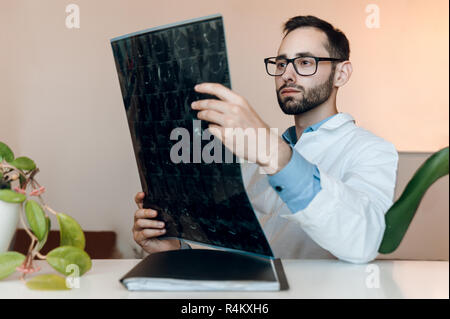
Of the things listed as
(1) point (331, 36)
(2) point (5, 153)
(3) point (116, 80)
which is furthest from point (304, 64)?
(3) point (116, 80)

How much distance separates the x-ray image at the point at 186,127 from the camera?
66cm

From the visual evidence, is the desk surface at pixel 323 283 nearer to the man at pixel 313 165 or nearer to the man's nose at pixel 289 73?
the man at pixel 313 165

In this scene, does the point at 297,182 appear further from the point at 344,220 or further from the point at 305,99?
the point at 305,99

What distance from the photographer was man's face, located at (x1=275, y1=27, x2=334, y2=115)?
1.42m

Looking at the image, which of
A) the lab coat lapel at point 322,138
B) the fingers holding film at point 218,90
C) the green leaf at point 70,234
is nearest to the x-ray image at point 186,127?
the fingers holding film at point 218,90

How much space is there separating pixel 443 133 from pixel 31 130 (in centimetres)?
233

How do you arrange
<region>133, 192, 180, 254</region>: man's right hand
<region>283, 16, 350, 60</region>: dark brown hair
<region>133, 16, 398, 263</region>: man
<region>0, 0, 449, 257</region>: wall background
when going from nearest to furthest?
<region>133, 16, 398, 263</region>: man
<region>133, 192, 180, 254</region>: man's right hand
<region>283, 16, 350, 60</region>: dark brown hair
<region>0, 0, 449, 257</region>: wall background

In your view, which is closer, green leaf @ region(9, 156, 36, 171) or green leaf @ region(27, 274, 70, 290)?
green leaf @ region(27, 274, 70, 290)

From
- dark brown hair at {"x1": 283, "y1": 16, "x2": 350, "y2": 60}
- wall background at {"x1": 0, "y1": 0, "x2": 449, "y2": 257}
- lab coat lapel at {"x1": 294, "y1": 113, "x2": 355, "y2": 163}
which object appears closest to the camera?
lab coat lapel at {"x1": 294, "y1": 113, "x2": 355, "y2": 163}

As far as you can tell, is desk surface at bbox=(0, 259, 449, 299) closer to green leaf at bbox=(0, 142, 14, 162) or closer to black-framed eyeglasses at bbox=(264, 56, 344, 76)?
green leaf at bbox=(0, 142, 14, 162)

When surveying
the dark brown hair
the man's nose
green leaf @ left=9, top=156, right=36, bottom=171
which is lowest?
green leaf @ left=9, top=156, right=36, bottom=171

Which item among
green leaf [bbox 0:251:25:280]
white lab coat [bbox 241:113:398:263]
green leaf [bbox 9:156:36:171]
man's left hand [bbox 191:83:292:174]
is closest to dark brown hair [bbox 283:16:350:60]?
white lab coat [bbox 241:113:398:263]

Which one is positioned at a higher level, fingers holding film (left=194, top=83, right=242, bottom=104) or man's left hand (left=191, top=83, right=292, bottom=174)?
fingers holding film (left=194, top=83, right=242, bottom=104)
